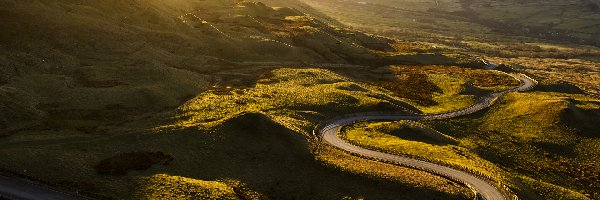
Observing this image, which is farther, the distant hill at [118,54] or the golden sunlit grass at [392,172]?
the distant hill at [118,54]

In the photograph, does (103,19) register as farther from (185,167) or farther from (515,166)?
(515,166)

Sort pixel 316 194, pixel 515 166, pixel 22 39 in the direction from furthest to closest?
pixel 22 39 < pixel 515 166 < pixel 316 194

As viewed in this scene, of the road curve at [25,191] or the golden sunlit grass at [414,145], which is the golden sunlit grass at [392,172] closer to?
the golden sunlit grass at [414,145]

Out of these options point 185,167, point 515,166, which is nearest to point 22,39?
point 185,167

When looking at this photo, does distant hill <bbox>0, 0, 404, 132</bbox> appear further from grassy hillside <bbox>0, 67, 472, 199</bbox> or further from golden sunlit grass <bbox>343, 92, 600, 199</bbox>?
golden sunlit grass <bbox>343, 92, 600, 199</bbox>

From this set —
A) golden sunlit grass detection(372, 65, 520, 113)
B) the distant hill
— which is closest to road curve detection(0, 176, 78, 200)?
the distant hill

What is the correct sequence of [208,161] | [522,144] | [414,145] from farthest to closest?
[522,144]
[414,145]
[208,161]

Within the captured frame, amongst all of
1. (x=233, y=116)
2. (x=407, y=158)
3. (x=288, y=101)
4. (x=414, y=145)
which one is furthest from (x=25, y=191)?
(x=288, y=101)

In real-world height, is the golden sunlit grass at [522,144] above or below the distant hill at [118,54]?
below

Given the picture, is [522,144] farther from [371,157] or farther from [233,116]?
[233,116]

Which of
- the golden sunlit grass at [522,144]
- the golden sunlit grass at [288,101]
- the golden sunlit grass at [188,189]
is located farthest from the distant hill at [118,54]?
the golden sunlit grass at [522,144]

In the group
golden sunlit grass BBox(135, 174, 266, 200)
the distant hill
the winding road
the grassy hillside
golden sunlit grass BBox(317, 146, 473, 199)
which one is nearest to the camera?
the winding road
